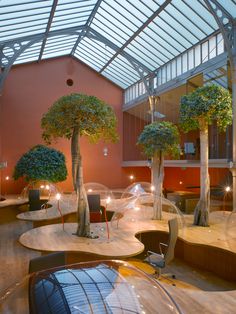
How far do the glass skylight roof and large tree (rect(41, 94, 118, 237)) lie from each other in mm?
5780

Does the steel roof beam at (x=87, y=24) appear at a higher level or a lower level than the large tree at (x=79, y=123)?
higher

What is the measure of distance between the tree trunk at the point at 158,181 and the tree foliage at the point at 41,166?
615 cm

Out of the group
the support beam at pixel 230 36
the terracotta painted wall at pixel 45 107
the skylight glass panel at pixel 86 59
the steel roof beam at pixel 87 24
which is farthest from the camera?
the skylight glass panel at pixel 86 59

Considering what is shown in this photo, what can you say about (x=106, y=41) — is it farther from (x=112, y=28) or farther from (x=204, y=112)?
(x=204, y=112)

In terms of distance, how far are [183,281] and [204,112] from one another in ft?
12.1

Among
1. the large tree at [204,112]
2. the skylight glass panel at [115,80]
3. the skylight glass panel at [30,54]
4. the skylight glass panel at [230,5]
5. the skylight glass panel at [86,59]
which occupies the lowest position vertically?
the large tree at [204,112]

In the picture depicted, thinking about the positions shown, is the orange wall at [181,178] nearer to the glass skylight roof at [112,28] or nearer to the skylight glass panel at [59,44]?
the glass skylight roof at [112,28]

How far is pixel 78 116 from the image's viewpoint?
18.1 feet

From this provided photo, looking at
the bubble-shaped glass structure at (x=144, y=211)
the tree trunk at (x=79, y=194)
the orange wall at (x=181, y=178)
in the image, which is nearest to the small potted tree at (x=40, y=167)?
the bubble-shaped glass structure at (x=144, y=211)

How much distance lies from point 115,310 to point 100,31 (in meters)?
14.0

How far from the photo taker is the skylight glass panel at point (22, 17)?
979 centimetres

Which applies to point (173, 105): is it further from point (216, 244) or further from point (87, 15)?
point (216, 244)

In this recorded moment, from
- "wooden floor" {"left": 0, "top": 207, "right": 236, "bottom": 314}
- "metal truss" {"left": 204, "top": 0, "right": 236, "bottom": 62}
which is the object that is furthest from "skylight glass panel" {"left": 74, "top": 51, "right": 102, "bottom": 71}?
"wooden floor" {"left": 0, "top": 207, "right": 236, "bottom": 314}

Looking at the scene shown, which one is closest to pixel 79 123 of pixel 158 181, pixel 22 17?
pixel 158 181
